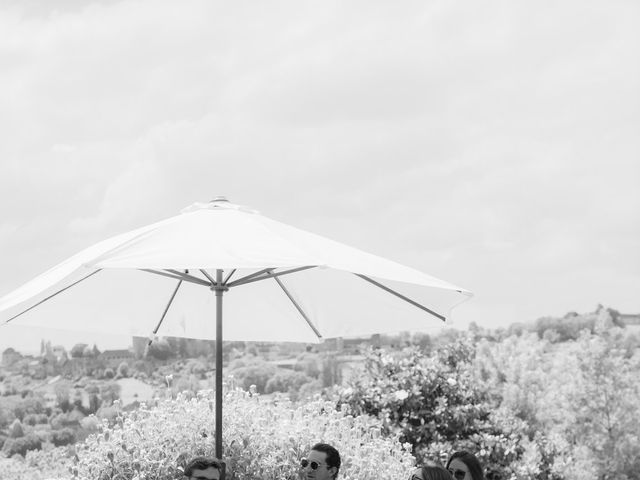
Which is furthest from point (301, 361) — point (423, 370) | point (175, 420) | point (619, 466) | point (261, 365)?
point (175, 420)

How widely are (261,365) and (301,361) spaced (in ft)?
5.44

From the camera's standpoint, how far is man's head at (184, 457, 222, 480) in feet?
13.8

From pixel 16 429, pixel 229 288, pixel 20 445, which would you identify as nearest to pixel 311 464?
pixel 229 288

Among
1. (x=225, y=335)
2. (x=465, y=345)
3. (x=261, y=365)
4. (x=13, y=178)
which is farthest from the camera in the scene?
(x=13, y=178)

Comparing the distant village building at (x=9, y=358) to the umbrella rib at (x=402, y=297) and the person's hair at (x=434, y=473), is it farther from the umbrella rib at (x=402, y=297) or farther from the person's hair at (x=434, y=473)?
the person's hair at (x=434, y=473)

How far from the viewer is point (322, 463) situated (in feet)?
16.1

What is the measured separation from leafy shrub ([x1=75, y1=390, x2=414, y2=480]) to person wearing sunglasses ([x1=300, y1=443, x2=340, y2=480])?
60.1 inches

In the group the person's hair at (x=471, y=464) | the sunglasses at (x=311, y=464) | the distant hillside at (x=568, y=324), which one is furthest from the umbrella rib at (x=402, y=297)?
the distant hillside at (x=568, y=324)

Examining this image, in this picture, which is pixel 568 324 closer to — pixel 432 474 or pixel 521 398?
pixel 521 398

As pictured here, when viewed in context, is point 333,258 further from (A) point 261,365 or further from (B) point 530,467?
(A) point 261,365

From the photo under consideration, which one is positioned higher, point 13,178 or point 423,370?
point 13,178

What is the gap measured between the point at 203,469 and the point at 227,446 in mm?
2475

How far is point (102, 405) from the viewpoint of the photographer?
1373 centimetres

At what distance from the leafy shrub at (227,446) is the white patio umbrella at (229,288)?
2.90 feet
